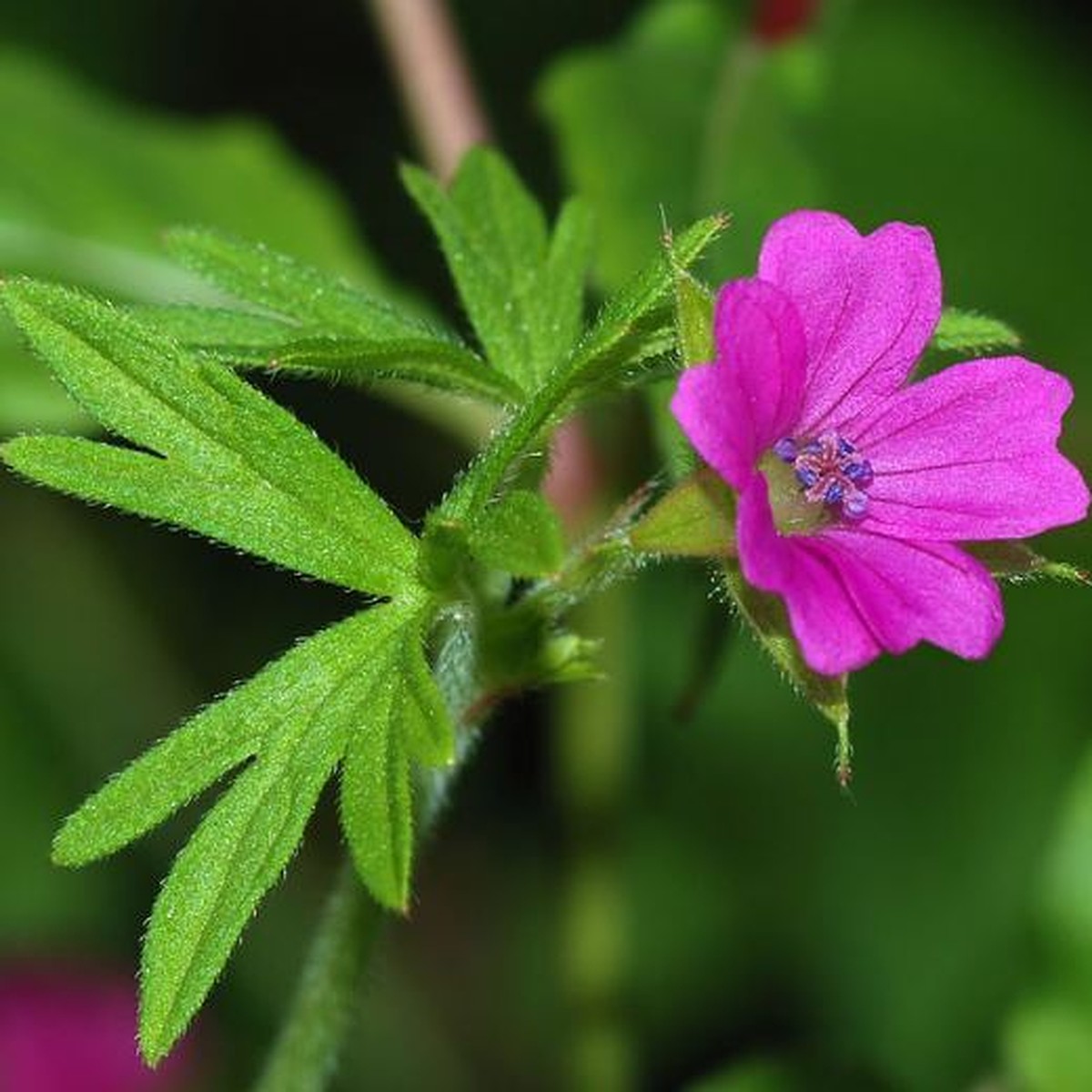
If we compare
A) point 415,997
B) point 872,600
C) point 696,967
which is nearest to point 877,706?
point 696,967

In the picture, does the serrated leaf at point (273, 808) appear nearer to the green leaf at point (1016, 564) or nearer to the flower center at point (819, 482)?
the flower center at point (819, 482)

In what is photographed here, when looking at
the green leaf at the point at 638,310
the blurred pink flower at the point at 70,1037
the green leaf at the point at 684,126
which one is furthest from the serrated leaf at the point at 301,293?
the blurred pink flower at the point at 70,1037

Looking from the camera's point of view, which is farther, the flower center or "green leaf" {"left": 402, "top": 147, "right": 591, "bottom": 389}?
"green leaf" {"left": 402, "top": 147, "right": 591, "bottom": 389}

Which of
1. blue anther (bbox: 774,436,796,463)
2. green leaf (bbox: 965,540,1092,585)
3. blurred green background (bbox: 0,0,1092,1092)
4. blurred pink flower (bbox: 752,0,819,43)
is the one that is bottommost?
blurred green background (bbox: 0,0,1092,1092)

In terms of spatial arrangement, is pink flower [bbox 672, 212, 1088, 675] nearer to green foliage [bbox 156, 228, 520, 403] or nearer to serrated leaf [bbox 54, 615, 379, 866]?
green foliage [bbox 156, 228, 520, 403]

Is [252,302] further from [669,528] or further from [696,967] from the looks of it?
[696,967]

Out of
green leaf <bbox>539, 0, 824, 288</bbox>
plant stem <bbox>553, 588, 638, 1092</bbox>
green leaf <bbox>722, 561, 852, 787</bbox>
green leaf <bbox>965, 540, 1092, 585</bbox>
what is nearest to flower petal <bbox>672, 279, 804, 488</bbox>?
green leaf <bbox>722, 561, 852, 787</bbox>
